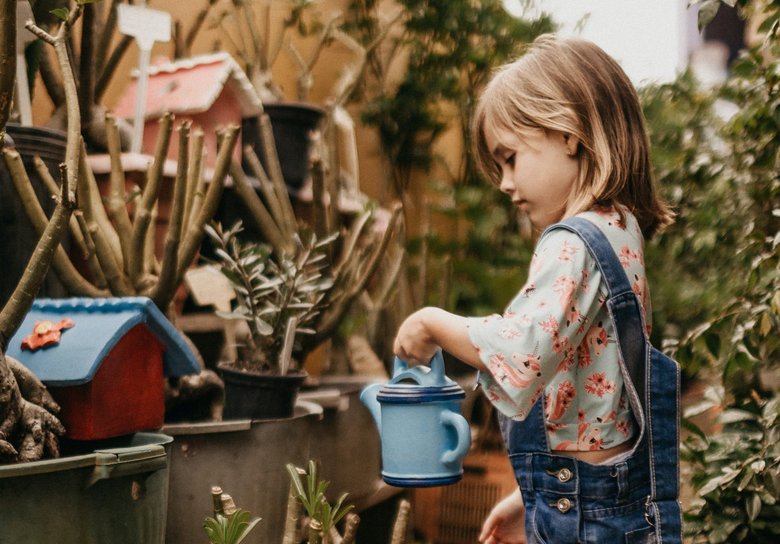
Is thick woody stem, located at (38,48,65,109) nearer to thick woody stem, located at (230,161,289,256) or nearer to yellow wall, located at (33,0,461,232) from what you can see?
thick woody stem, located at (230,161,289,256)

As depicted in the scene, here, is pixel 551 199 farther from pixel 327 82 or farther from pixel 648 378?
pixel 327 82

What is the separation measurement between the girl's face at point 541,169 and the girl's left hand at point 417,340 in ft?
0.75

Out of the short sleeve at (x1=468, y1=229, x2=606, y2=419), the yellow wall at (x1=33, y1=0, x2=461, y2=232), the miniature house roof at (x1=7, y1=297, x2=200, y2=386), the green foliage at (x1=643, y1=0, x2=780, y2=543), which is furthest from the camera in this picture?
the yellow wall at (x1=33, y1=0, x2=461, y2=232)

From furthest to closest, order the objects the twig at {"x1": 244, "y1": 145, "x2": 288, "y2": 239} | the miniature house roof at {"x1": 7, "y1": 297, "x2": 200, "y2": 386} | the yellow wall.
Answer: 1. the yellow wall
2. the twig at {"x1": 244, "y1": 145, "x2": 288, "y2": 239}
3. the miniature house roof at {"x1": 7, "y1": 297, "x2": 200, "y2": 386}

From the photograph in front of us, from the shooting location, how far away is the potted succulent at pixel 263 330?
200 centimetres

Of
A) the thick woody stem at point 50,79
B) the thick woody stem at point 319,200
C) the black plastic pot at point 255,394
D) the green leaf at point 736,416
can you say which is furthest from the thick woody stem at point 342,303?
the green leaf at point 736,416

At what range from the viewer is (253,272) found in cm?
204

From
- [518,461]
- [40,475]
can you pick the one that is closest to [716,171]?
[518,461]

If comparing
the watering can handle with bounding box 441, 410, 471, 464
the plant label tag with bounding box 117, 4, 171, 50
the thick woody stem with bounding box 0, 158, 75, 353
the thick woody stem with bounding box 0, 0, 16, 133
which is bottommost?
the watering can handle with bounding box 441, 410, 471, 464

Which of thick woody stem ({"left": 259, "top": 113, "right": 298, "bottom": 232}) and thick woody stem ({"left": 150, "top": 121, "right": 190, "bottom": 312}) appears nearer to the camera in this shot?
thick woody stem ({"left": 150, "top": 121, "right": 190, "bottom": 312})

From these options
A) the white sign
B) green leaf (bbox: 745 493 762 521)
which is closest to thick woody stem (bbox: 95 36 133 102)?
the white sign

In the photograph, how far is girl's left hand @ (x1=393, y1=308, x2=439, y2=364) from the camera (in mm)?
1236

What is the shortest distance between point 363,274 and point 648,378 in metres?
1.40

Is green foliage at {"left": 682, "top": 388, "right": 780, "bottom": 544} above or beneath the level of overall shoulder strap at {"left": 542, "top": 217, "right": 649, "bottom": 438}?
beneath
